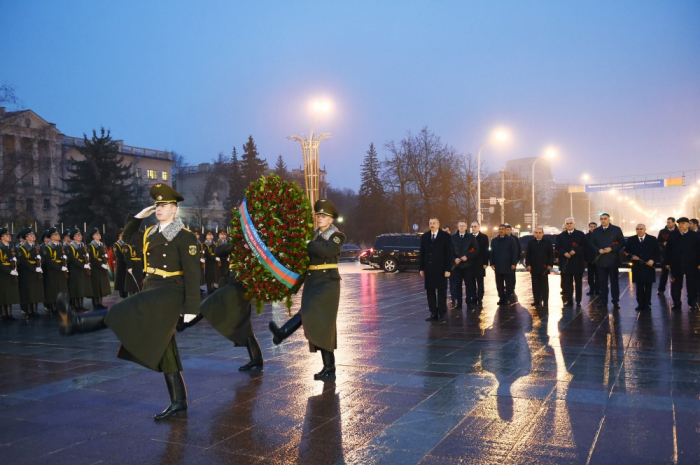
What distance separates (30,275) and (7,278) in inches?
22.5

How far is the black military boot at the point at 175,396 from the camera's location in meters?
5.95

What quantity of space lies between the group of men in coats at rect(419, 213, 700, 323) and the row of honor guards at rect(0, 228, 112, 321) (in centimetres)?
788

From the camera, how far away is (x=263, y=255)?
7.53 meters

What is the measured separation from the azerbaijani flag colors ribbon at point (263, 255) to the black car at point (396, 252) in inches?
913

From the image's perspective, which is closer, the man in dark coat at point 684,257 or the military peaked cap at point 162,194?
the military peaked cap at point 162,194

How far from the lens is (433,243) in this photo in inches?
509

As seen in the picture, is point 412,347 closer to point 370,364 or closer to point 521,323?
point 370,364

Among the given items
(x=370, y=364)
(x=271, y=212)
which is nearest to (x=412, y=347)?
(x=370, y=364)

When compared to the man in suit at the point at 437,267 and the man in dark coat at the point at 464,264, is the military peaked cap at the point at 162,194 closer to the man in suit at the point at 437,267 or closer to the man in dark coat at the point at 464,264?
the man in suit at the point at 437,267

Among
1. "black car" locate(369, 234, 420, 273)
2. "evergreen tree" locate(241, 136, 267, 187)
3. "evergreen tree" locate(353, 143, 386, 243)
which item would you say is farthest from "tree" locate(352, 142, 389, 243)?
"black car" locate(369, 234, 420, 273)

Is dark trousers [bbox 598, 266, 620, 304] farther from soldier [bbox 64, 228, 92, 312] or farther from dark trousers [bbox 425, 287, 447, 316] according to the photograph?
soldier [bbox 64, 228, 92, 312]

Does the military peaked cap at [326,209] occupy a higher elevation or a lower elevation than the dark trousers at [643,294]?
higher

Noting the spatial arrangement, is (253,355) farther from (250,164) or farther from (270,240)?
(250,164)

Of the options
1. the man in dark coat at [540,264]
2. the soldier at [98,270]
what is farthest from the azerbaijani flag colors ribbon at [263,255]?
the soldier at [98,270]
